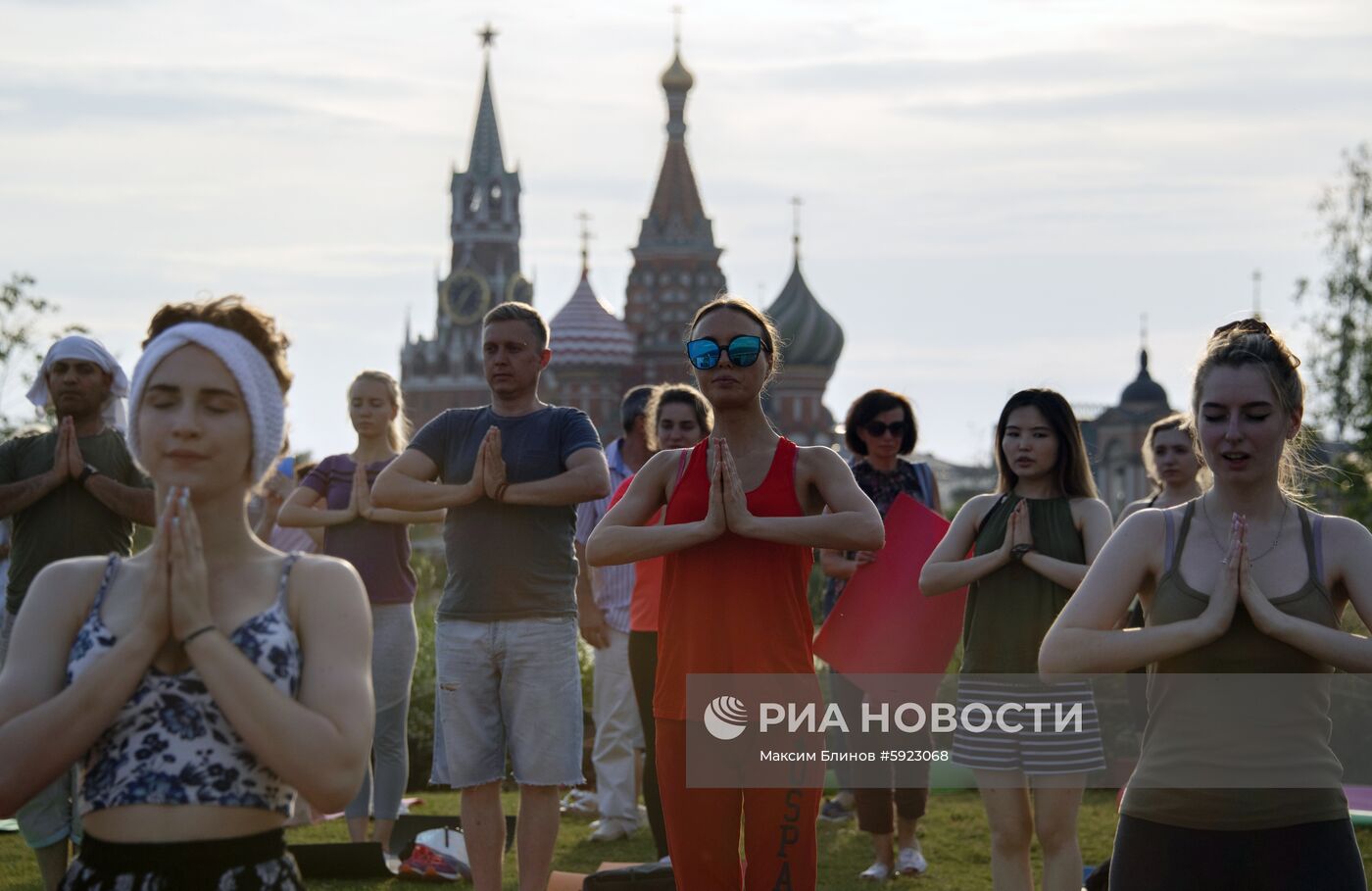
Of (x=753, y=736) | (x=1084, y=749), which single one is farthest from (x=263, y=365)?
(x=1084, y=749)

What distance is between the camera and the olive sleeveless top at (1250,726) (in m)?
3.67

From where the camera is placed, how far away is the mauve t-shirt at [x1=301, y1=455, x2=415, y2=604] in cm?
830

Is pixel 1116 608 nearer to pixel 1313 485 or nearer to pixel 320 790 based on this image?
pixel 320 790

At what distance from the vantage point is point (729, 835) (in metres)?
4.92

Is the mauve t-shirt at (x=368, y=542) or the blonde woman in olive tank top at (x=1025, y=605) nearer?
the blonde woman in olive tank top at (x=1025, y=605)

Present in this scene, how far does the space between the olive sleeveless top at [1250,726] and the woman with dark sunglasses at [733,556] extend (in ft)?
4.58

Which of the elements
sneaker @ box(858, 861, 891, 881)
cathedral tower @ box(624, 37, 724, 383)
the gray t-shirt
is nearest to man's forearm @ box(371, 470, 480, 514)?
the gray t-shirt

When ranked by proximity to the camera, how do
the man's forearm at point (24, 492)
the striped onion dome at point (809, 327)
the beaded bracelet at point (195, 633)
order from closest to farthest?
the beaded bracelet at point (195, 633)
the man's forearm at point (24, 492)
the striped onion dome at point (809, 327)

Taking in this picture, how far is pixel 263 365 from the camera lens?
3186mm

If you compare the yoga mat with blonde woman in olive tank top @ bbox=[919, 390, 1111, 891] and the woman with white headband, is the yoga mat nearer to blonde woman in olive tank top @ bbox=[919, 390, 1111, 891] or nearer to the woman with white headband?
blonde woman in olive tank top @ bbox=[919, 390, 1111, 891]

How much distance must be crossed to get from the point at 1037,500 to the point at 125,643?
4003 millimetres

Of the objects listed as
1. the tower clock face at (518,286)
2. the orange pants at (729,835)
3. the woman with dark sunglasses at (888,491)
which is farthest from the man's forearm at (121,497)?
the tower clock face at (518,286)

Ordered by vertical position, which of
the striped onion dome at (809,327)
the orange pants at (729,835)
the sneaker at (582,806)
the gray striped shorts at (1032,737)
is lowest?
the sneaker at (582,806)

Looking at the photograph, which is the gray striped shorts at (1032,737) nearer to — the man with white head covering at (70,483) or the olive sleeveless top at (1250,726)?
the olive sleeveless top at (1250,726)
